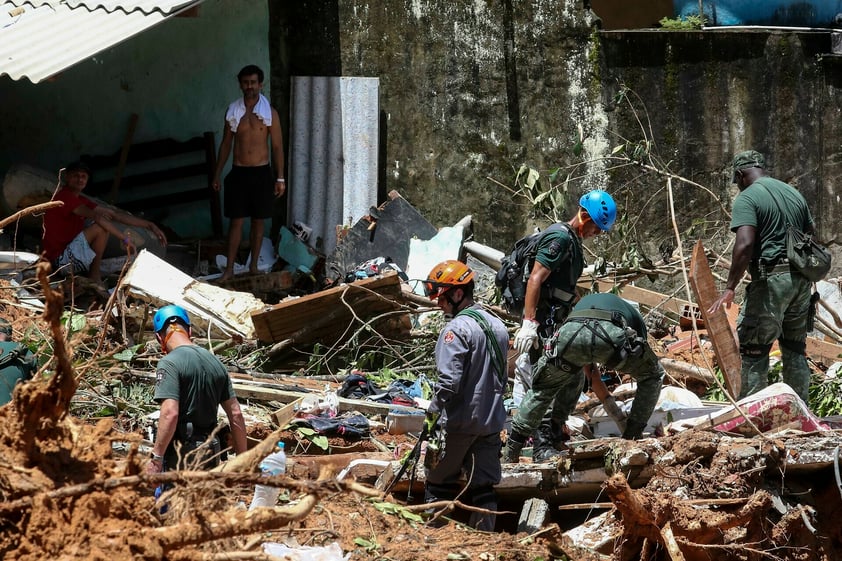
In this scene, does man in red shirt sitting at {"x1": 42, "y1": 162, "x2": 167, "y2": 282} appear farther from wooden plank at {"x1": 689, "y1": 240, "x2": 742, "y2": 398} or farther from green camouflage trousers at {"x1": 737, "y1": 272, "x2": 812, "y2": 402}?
green camouflage trousers at {"x1": 737, "y1": 272, "x2": 812, "y2": 402}

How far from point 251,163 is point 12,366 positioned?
5.75 m

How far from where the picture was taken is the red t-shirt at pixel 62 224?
34.3ft

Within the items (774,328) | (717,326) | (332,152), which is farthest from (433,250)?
(774,328)

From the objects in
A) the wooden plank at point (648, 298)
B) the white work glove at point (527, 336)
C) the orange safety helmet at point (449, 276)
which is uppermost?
the orange safety helmet at point (449, 276)

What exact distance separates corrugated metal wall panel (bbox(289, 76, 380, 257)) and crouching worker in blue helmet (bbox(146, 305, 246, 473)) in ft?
21.2

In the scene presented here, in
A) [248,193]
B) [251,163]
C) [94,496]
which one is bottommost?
[94,496]

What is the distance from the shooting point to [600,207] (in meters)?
7.55

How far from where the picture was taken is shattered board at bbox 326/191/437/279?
39.7 ft

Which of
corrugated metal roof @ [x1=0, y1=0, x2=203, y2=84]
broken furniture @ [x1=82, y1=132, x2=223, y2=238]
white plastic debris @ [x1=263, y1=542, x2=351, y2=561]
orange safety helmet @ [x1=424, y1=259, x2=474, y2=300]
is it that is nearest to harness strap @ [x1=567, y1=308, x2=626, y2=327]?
Result: orange safety helmet @ [x1=424, y1=259, x2=474, y2=300]

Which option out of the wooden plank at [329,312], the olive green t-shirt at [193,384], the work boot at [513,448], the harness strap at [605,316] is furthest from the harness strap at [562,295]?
the olive green t-shirt at [193,384]

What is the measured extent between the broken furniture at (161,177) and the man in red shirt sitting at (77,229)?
1.63 meters

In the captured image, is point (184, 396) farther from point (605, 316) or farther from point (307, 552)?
point (605, 316)

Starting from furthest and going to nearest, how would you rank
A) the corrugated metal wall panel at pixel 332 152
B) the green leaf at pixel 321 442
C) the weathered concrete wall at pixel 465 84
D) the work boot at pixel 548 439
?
the corrugated metal wall panel at pixel 332 152
the weathered concrete wall at pixel 465 84
the green leaf at pixel 321 442
the work boot at pixel 548 439

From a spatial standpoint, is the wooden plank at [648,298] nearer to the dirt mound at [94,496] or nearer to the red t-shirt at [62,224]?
the red t-shirt at [62,224]
